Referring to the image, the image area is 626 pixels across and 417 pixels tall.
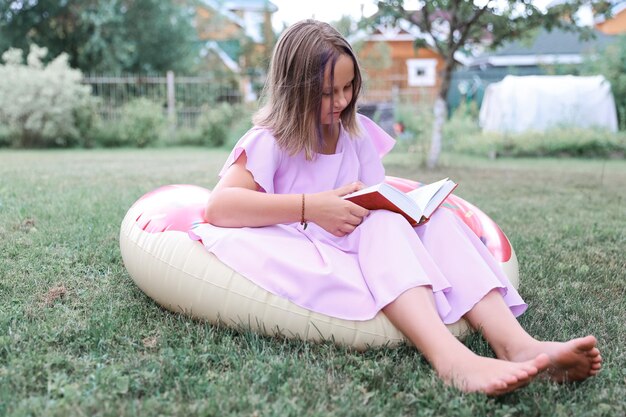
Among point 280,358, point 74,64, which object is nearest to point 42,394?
point 280,358

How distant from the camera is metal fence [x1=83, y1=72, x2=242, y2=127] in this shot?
44.0ft

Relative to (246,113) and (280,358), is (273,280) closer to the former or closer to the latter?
(280,358)

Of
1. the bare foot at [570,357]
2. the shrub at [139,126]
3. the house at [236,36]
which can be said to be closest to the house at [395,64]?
the house at [236,36]

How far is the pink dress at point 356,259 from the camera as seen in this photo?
1980mm

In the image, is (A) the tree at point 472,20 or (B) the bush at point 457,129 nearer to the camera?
(A) the tree at point 472,20

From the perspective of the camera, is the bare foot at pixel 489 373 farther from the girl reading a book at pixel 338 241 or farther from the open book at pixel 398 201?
the open book at pixel 398 201

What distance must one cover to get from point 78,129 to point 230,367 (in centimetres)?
1110

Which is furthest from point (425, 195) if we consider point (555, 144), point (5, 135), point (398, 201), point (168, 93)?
point (168, 93)

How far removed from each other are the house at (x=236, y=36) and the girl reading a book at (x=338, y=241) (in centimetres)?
1209

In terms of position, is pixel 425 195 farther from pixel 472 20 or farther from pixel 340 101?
pixel 472 20

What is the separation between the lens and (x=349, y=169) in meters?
2.52

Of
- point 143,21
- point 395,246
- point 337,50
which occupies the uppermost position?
point 143,21

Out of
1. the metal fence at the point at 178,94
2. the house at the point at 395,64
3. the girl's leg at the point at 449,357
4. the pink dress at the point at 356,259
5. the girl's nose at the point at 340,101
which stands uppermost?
the house at the point at 395,64

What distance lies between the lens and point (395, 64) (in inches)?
872
